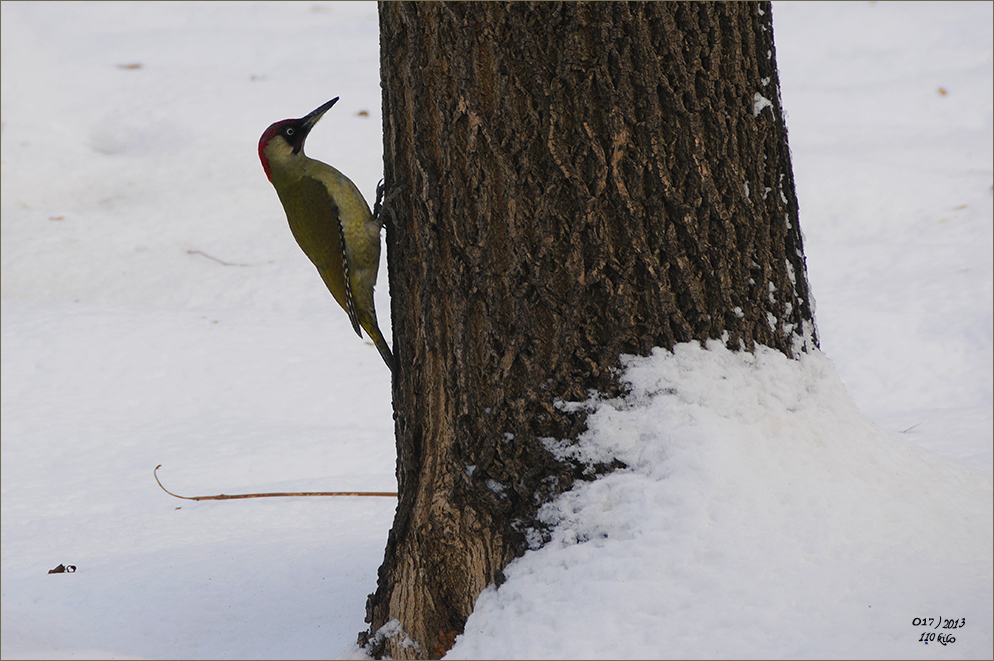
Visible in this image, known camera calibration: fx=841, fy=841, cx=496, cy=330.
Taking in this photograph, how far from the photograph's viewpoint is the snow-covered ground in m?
1.55

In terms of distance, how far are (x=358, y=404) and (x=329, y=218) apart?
148cm

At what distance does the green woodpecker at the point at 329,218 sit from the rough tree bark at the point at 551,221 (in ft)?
2.51

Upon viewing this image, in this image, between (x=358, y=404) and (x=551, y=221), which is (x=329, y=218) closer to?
(x=551, y=221)

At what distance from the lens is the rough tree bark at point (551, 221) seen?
1648 millimetres

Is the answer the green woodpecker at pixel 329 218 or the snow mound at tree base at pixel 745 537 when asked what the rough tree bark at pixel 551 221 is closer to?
the snow mound at tree base at pixel 745 537

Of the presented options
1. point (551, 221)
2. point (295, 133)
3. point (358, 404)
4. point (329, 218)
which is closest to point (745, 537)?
point (551, 221)

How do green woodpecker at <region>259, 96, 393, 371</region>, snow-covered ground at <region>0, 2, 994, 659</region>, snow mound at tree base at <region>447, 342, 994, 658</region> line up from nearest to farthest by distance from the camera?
snow mound at tree base at <region>447, 342, 994, 658</region>, snow-covered ground at <region>0, 2, 994, 659</region>, green woodpecker at <region>259, 96, 393, 371</region>

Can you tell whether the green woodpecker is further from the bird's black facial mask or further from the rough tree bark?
the rough tree bark

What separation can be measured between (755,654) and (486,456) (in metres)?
0.65

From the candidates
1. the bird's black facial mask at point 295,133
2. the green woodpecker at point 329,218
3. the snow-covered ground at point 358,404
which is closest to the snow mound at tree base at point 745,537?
the snow-covered ground at point 358,404

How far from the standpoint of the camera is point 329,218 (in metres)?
2.65

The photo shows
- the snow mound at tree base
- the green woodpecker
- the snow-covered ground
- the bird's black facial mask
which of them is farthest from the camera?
the bird's black facial mask

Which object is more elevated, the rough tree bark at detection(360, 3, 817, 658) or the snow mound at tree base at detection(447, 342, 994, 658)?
the rough tree bark at detection(360, 3, 817, 658)

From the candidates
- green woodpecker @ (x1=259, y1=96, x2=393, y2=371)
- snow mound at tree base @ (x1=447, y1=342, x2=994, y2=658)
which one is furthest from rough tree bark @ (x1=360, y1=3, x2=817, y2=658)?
green woodpecker @ (x1=259, y1=96, x2=393, y2=371)
